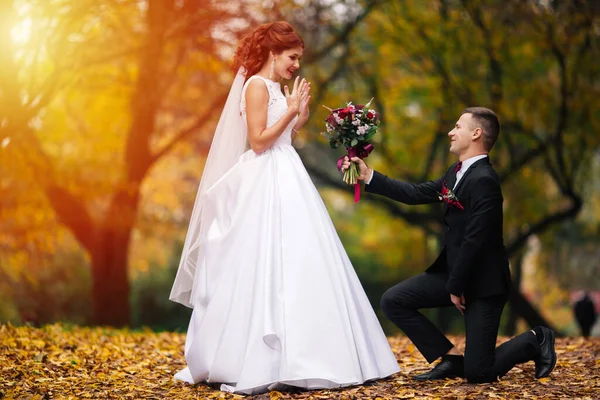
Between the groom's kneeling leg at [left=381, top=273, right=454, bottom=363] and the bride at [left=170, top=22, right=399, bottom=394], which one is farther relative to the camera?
the groom's kneeling leg at [left=381, top=273, right=454, bottom=363]

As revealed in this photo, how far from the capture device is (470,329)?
4832 millimetres

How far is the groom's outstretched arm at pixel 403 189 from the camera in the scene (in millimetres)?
5180

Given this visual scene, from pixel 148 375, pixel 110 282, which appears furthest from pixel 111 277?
pixel 148 375

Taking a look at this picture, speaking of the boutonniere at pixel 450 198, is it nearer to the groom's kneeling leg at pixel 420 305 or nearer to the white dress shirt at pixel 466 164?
the white dress shirt at pixel 466 164

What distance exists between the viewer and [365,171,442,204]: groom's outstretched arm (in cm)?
518

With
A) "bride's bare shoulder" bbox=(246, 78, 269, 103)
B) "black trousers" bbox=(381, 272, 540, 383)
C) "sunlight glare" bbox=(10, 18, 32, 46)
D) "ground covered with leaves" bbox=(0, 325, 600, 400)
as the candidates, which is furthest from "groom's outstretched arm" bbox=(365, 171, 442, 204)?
"sunlight glare" bbox=(10, 18, 32, 46)

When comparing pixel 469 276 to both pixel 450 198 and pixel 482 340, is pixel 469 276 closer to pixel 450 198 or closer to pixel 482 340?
pixel 482 340

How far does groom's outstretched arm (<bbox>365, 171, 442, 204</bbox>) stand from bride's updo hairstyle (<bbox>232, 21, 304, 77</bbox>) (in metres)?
1.14

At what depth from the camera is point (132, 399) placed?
461 cm

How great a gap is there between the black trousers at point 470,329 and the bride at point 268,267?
24 centimetres

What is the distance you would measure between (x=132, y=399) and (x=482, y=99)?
34.3ft

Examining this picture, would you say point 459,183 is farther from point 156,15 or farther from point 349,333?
point 156,15

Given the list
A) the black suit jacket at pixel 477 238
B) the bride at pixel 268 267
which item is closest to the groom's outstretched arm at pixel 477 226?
the black suit jacket at pixel 477 238

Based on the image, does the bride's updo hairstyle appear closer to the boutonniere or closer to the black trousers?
the boutonniere
